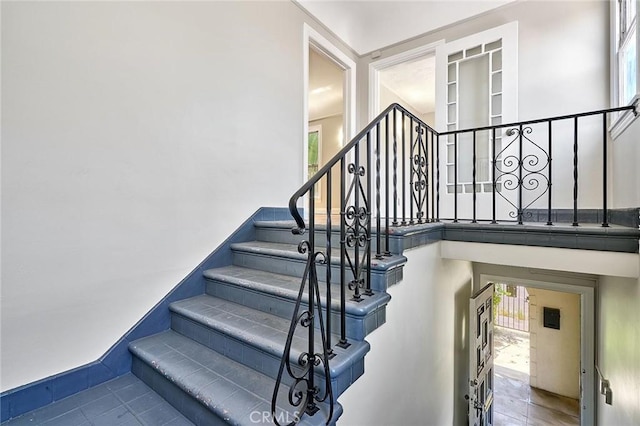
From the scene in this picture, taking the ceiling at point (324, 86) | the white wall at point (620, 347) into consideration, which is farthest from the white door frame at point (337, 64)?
the white wall at point (620, 347)

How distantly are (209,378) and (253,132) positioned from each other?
6.45 ft

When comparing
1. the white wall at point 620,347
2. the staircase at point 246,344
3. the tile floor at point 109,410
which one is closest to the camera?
the staircase at point 246,344

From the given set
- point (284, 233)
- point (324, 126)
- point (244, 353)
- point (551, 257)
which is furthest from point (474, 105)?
point (324, 126)

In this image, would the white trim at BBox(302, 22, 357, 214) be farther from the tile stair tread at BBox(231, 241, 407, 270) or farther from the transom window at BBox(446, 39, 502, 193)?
the transom window at BBox(446, 39, 502, 193)

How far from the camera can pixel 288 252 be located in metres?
2.00

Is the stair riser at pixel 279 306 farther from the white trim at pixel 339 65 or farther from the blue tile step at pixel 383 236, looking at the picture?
the white trim at pixel 339 65

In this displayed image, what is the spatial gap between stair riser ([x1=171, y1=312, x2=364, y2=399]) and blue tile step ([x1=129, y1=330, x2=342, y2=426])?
3 cm

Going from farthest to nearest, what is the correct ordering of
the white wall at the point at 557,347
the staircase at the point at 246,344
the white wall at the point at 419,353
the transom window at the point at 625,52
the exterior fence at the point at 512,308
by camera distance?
the exterior fence at the point at 512,308
the white wall at the point at 557,347
the transom window at the point at 625,52
the white wall at the point at 419,353
the staircase at the point at 246,344

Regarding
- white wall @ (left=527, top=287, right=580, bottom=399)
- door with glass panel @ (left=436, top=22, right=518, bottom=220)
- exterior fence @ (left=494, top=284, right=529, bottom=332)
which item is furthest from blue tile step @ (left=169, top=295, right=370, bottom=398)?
exterior fence @ (left=494, top=284, right=529, bottom=332)

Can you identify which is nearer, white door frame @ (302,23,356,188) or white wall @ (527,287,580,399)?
white door frame @ (302,23,356,188)

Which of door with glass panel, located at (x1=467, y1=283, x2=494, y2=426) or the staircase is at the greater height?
the staircase

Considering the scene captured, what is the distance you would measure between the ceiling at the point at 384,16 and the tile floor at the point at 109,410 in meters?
3.66

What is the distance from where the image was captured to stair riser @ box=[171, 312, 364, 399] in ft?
4.09

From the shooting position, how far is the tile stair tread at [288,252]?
61.5 inches
